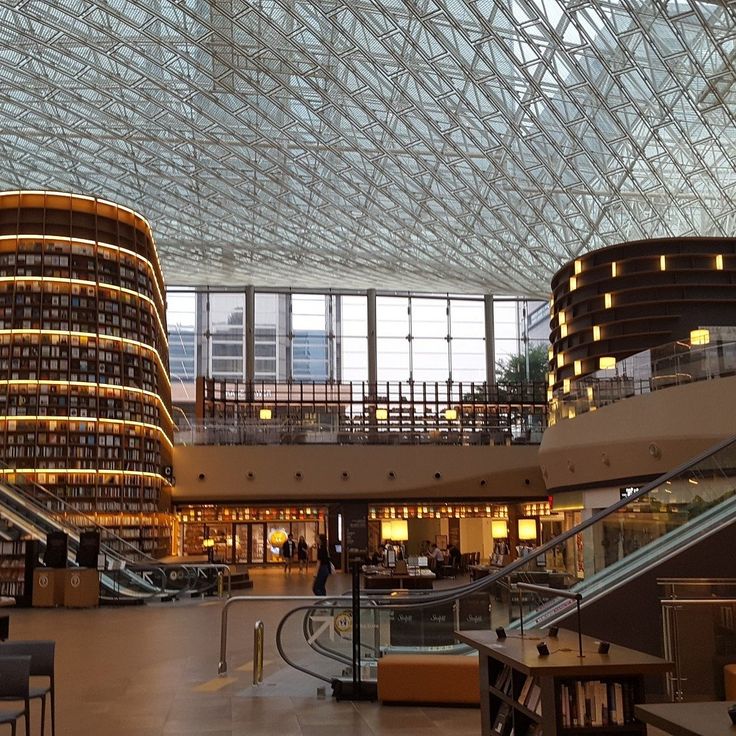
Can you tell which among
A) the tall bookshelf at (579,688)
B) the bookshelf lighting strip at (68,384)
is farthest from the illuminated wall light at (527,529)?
the tall bookshelf at (579,688)

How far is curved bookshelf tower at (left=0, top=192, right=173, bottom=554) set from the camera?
20.9 meters

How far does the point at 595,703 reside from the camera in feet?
16.3

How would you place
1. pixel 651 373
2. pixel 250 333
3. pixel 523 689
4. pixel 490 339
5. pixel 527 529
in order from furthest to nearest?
pixel 490 339, pixel 250 333, pixel 527 529, pixel 651 373, pixel 523 689

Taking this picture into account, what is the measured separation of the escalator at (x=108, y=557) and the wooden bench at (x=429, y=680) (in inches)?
438

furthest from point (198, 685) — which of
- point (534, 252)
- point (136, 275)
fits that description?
point (534, 252)

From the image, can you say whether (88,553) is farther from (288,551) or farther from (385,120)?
(385,120)

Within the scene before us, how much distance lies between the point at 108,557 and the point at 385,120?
605 inches

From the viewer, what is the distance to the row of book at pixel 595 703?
4.93m

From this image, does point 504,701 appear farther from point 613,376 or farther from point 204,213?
point 204,213

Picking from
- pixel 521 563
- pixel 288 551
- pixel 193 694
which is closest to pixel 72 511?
pixel 288 551

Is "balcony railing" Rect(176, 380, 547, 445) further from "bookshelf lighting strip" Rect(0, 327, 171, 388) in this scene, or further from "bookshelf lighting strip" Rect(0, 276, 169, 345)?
"bookshelf lighting strip" Rect(0, 276, 169, 345)

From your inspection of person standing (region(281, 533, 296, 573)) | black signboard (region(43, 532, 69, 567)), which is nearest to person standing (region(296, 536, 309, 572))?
person standing (region(281, 533, 296, 573))

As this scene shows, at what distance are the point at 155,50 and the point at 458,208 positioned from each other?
47.5 ft

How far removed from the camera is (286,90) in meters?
25.8
